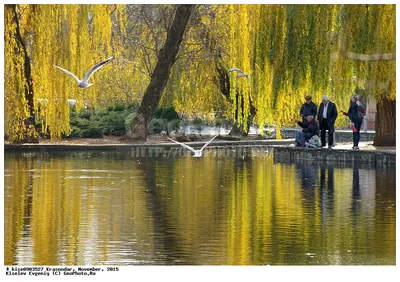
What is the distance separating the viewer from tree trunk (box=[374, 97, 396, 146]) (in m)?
34.1

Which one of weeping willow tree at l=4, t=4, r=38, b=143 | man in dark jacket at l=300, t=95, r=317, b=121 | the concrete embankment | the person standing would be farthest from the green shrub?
man in dark jacket at l=300, t=95, r=317, b=121

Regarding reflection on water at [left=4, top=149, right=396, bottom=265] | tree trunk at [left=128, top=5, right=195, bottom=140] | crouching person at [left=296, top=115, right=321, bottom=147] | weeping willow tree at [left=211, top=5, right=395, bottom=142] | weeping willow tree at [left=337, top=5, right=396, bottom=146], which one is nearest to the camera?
reflection on water at [left=4, top=149, right=396, bottom=265]

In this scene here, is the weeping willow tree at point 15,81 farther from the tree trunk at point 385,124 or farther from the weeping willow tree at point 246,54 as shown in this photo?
the tree trunk at point 385,124

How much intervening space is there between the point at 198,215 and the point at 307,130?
1569 centimetres

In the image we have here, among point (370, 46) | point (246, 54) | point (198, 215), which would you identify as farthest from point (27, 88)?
point (198, 215)

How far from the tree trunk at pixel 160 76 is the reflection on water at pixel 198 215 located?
11.2 metres

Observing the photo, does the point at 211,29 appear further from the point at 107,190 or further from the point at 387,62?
the point at 107,190

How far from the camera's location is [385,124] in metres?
34.3

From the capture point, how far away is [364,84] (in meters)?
30.0

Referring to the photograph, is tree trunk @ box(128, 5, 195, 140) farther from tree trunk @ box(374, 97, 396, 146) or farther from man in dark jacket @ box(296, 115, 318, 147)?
tree trunk @ box(374, 97, 396, 146)

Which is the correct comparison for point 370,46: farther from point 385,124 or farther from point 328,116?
point 385,124

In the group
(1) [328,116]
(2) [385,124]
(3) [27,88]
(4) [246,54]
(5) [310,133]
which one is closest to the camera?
A: (1) [328,116]

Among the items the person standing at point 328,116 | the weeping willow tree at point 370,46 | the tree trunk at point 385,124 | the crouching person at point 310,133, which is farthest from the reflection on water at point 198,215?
the tree trunk at point 385,124

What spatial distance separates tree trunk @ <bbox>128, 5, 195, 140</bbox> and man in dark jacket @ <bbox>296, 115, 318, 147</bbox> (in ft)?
25.8
